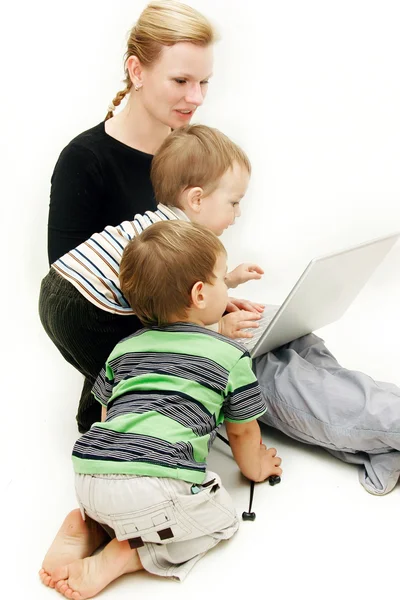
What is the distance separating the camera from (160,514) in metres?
1.40

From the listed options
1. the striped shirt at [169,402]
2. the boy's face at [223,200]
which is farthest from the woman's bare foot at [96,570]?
the boy's face at [223,200]

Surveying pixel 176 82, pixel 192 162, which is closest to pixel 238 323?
pixel 192 162

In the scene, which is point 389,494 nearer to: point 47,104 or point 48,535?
point 48,535

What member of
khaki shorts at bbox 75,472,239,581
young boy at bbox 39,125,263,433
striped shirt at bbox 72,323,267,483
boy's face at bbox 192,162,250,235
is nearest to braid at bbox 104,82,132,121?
young boy at bbox 39,125,263,433

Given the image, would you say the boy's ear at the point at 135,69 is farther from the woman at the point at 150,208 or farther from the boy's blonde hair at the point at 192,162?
the boy's blonde hair at the point at 192,162

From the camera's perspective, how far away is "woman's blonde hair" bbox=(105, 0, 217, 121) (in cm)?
188

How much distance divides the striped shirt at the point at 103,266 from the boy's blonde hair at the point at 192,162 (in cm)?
9

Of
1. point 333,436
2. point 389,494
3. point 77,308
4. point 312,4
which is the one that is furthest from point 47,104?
point 389,494

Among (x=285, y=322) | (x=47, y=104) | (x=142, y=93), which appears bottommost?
(x=47, y=104)

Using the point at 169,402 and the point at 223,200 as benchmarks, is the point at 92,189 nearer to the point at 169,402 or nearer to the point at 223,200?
the point at 223,200

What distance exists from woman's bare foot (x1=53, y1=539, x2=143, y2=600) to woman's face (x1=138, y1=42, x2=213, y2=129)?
1052mm

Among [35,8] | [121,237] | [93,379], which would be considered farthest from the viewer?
[35,8]

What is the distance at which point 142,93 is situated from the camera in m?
1.98

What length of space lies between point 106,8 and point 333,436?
1591mm
